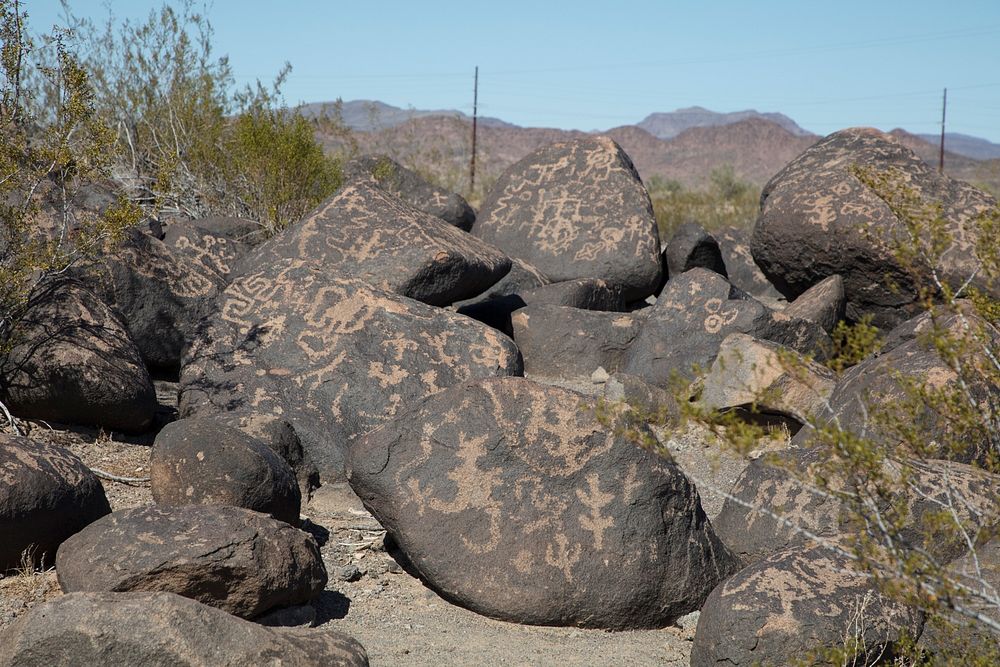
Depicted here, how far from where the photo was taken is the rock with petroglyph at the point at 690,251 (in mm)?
11312

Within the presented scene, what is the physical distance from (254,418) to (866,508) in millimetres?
4236

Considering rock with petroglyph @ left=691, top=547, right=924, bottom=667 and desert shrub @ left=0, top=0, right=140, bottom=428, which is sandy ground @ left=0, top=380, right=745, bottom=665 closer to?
rock with petroglyph @ left=691, top=547, right=924, bottom=667

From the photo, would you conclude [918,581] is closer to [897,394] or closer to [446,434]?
[446,434]

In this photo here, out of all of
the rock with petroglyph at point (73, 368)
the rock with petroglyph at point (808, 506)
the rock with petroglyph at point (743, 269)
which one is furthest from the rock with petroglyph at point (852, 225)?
the rock with petroglyph at point (73, 368)

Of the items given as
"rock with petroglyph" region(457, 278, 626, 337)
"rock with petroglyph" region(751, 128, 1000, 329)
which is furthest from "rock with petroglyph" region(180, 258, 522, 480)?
"rock with petroglyph" region(751, 128, 1000, 329)

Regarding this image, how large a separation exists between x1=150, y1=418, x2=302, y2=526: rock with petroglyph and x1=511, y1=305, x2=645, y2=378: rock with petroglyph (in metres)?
3.95

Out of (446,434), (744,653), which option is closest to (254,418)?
(446,434)

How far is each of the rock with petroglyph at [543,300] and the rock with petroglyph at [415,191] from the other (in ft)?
8.77

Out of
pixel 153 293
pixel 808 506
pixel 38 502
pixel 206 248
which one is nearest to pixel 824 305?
pixel 808 506

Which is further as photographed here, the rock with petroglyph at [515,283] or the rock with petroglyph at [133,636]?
the rock with petroglyph at [515,283]

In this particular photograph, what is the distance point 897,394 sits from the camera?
20.0 ft

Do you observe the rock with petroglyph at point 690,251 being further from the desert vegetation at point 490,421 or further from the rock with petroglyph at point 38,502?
the rock with petroglyph at point 38,502

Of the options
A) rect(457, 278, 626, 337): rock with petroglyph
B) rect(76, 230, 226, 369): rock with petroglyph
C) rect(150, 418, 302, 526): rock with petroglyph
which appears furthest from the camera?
rect(457, 278, 626, 337): rock with petroglyph

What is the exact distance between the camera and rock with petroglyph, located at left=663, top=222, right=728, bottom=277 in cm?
1131
